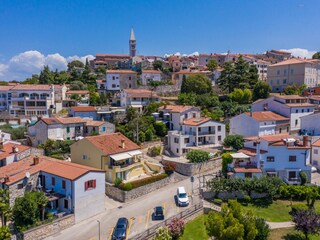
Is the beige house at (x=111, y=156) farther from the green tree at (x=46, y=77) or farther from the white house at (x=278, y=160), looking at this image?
the green tree at (x=46, y=77)

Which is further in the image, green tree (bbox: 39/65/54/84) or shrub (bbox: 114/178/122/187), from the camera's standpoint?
green tree (bbox: 39/65/54/84)

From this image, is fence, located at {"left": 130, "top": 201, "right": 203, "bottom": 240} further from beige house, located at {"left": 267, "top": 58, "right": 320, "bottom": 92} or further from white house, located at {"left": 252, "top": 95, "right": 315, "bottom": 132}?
beige house, located at {"left": 267, "top": 58, "right": 320, "bottom": 92}

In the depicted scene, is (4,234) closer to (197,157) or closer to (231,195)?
(231,195)

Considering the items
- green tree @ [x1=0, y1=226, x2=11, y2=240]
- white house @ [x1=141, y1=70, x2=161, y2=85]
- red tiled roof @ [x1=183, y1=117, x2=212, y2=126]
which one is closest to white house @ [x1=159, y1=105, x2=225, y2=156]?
red tiled roof @ [x1=183, y1=117, x2=212, y2=126]

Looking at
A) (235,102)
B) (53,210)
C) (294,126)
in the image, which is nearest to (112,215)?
(53,210)

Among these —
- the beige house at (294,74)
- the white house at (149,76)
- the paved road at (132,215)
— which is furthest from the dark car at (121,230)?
the beige house at (294,74)

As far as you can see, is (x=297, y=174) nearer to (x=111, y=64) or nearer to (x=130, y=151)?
(x=130, y=151)
